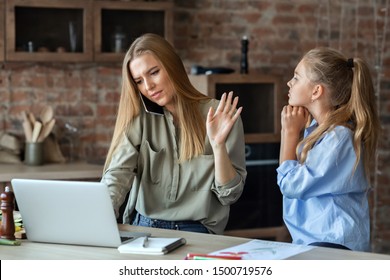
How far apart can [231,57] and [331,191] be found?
2781 millimetres

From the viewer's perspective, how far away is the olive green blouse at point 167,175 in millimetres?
3025

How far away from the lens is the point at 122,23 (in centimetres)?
498

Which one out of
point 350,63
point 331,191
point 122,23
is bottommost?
point 331,191

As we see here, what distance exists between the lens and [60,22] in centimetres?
486

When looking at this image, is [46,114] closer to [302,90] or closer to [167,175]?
[167,175]

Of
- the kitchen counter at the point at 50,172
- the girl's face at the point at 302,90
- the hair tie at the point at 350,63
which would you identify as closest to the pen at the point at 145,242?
the girl's face at the point at 302,90

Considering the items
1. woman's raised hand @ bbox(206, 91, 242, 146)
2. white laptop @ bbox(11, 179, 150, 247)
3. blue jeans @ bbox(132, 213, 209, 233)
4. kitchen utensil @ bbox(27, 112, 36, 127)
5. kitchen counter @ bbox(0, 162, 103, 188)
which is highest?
woman's raised hand @ bbox(206, 91, 242, 146)

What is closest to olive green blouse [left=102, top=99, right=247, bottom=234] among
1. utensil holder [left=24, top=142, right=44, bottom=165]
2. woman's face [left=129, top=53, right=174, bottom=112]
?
woman's face [left=129, top=53, right=174, bottom=112]

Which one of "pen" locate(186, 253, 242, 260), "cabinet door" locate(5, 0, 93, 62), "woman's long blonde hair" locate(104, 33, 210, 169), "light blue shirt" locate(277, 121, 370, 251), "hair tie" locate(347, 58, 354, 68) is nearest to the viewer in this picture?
"pen" locate(186, 253, 242, 260)

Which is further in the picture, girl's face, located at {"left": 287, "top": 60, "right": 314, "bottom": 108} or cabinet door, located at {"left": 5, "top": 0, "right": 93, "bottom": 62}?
cabinet door, located at {"left": 5, "top": 0, "right": 93, "bottom": 62}

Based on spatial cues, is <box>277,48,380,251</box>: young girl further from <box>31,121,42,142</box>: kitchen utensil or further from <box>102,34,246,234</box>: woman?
<box>31,121,42,142</box>: kitchen utensil

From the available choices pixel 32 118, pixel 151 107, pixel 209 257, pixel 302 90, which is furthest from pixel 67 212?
pixel 32 118

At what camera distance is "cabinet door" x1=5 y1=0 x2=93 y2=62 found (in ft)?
15.4
